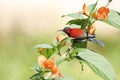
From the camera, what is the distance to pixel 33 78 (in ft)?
2.79

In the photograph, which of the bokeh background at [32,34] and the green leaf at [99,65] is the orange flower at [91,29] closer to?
the green leaf at [99,65]

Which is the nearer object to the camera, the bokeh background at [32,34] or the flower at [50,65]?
the flower at [50,65]

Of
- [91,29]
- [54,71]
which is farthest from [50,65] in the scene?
[91,29]

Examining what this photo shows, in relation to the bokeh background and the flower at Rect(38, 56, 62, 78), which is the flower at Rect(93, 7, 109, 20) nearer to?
the flower at Rect(38, 56, 62, 78)

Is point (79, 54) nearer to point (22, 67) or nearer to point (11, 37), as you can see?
point (22, 67)

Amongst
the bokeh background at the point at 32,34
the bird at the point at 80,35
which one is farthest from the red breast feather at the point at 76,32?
the bokeh background at the point at 32,34

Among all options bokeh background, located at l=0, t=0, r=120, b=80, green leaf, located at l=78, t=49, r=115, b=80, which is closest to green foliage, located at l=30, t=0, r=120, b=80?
green leaf, located at l=78, t=49, r=115, b=80

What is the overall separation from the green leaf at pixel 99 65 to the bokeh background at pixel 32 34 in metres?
2.84

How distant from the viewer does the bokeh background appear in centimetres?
393

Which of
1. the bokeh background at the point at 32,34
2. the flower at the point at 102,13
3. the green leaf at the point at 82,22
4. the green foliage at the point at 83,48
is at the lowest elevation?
the bokeh background at the point at 32,34

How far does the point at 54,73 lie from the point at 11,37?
3889 mm

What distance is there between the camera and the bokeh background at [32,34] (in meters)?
3.93

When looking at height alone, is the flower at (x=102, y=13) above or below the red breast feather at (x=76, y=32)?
above

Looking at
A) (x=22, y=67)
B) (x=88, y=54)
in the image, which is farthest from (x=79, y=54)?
(x=22, y=67)
